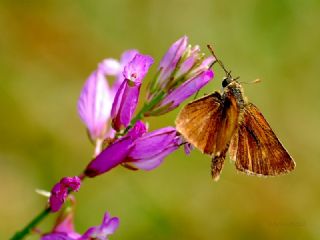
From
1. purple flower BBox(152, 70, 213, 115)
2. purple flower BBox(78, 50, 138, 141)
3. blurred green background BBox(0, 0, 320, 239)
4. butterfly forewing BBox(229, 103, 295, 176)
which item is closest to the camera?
purple flower BBox(152, 70, 213, 115)

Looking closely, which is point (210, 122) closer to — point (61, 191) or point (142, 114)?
point (142, 114)

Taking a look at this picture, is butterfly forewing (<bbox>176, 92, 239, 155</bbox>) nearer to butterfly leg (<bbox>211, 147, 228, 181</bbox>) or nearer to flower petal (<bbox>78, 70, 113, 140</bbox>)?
butterfly leg (<bbox>211, 147, 228, 181</bbox>)

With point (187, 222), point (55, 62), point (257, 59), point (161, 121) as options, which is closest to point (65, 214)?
point (187, 222)

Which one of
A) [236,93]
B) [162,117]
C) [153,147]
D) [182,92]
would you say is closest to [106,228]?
[153,147]

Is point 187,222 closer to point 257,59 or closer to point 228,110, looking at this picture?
point 257,59

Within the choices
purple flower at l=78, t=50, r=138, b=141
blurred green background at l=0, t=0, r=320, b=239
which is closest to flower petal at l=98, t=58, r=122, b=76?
purple flower at l=78, t=50, r=138, b=141

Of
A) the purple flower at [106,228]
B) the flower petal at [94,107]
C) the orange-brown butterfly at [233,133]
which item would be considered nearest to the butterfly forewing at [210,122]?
the orange-brown butterfly at [233,133]
